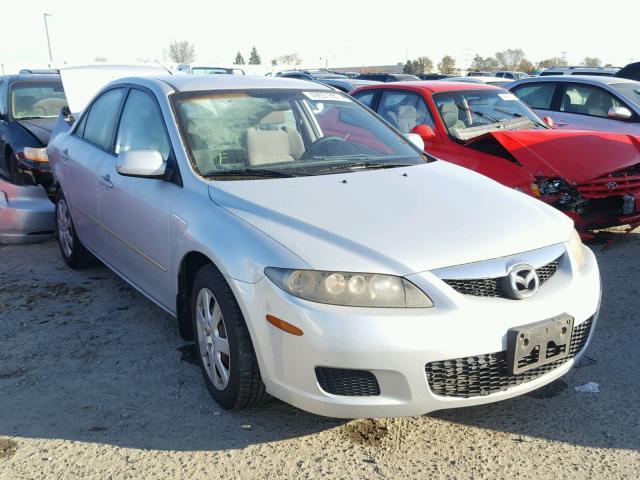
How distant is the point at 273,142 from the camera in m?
3.82

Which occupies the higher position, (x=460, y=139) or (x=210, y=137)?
(x=210, y=137)

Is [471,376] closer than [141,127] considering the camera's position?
Yes

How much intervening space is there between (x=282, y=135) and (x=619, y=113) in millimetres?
5361

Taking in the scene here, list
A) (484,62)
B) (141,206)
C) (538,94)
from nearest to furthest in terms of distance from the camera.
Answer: (141,206), (538,94), (484,62)

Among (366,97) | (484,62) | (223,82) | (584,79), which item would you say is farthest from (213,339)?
(484,62)

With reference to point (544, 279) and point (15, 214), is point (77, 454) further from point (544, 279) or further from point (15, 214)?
point (15, 214)

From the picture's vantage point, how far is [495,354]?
2631 mm

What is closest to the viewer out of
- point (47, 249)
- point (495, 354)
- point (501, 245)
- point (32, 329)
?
point (495, 354)

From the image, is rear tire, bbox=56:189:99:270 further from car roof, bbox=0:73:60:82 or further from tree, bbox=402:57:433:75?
tree, bbox=402:57:433:75

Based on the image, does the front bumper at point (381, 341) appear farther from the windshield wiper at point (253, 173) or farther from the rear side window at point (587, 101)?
the rear side window at point (587, 101)

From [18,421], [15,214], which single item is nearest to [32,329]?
[18,421]

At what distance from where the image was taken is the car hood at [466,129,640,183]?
5418mm

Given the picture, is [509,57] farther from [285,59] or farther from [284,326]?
[284,326]

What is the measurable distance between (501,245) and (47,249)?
15.6ft
